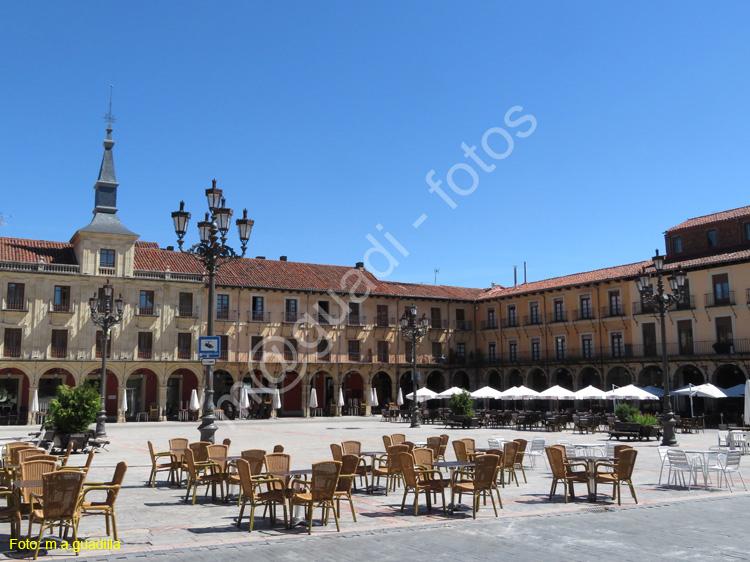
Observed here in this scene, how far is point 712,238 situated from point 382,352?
2173 cm

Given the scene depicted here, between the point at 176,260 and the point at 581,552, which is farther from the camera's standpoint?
the point at 176,260

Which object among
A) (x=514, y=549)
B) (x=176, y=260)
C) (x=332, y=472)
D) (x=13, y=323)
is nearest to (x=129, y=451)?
(x=332, y=472)

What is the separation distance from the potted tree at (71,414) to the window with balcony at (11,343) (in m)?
21.9

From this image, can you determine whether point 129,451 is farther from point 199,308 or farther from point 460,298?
point 460,298

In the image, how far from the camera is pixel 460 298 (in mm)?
50938

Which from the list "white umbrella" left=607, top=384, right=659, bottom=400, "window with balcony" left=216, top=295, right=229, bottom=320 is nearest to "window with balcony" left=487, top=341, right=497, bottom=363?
"window with balcony" left=216, top=295, right=229, bottom=320

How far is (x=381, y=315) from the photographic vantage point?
1901 inches

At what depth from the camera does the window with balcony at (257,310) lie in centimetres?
4403

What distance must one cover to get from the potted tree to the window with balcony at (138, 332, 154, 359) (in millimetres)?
22946

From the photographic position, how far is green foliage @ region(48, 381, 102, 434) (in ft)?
57.3

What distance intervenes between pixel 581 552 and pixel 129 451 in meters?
15.0

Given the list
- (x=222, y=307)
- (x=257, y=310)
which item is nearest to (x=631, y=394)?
(x=257, y=310)

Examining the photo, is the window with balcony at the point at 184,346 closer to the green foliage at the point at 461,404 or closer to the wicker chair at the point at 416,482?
the green foliage at the point at 461,404

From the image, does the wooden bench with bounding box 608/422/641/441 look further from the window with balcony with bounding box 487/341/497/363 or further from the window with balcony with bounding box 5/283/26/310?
the window with balcony with bounding box 5/283/26/310
